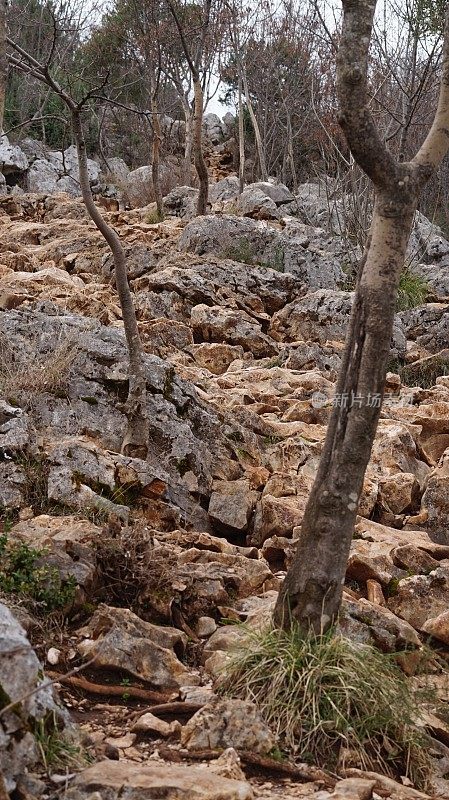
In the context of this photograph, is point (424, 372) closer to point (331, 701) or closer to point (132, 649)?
point (132, 649)

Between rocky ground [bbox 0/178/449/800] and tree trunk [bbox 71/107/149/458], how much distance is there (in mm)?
192

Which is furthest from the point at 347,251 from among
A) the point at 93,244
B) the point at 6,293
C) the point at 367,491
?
the point at 367,491

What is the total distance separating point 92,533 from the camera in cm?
493

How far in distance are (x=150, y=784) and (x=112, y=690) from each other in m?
1.15

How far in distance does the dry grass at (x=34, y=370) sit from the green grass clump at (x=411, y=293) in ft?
23.5

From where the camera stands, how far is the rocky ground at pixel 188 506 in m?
3.38

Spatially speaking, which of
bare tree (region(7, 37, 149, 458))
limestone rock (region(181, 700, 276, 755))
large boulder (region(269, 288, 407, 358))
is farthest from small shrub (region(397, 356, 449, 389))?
limestone rock (region(181, 700, 276, 755))

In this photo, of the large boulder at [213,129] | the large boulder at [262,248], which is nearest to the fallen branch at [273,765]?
Answer: the large boulder at [262,248]

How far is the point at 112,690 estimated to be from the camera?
3.97 meters

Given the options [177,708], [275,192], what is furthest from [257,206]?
[177,708]

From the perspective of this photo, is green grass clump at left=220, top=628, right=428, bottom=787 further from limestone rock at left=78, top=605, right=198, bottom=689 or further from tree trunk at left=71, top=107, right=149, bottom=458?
tree trunk at left=71, top=107, right=149, bottom=458

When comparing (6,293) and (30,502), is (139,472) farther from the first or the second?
(6,293)

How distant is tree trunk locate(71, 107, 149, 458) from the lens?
677 centimetres

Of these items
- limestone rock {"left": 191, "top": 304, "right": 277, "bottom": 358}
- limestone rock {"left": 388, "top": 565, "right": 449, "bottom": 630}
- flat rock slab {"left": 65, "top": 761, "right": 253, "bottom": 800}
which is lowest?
limestone rock {"left": 388, "top": 565, "right": 449, "bottom": 630}
